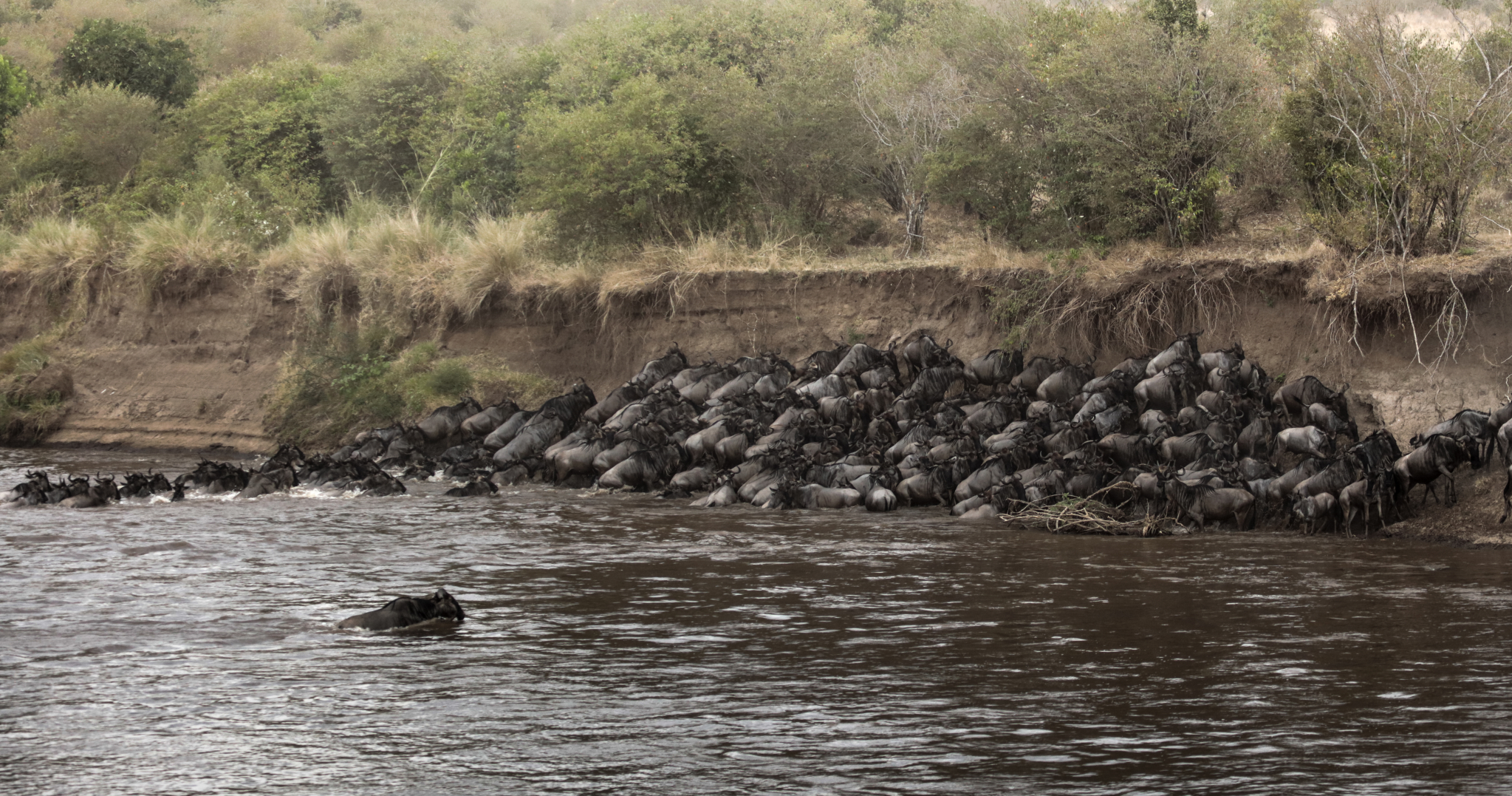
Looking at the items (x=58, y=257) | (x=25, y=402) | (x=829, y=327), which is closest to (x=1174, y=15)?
(x=829, y=327)

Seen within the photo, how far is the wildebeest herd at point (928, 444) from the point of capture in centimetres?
1603

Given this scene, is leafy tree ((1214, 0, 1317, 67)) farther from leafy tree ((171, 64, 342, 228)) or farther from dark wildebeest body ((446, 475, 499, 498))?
leafy tree ((171, 64, 342, 228))

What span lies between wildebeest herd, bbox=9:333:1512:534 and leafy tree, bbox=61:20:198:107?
28.7 meters

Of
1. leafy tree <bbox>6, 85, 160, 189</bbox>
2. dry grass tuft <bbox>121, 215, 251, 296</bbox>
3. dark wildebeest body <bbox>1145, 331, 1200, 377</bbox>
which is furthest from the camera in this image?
leafy tree <bbox>6, 85, 160, 189</bbox>

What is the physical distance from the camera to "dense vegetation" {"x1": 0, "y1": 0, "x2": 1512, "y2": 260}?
68.4ft

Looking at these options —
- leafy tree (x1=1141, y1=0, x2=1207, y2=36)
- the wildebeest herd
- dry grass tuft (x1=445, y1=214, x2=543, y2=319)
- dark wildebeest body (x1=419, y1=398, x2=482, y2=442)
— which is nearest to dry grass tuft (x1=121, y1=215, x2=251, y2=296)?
dry grass tuft (x1=445, y1=214, x2=543, y2=319)

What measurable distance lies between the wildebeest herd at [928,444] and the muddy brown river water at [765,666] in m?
1.04

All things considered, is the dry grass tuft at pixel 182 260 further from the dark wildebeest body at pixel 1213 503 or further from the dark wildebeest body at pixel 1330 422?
the dark wildebeest body at pixel 1330 422

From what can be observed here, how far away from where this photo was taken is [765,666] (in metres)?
10.4

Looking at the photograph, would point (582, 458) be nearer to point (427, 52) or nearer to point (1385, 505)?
point (1385, 505)

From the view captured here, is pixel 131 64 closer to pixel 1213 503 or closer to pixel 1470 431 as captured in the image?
pixel 1213 503

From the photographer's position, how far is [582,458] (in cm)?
2139

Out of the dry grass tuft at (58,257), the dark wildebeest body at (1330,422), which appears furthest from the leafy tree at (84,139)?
the dark wildebeest body at (1330,422)

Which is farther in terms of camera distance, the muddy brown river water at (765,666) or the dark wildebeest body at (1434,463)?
the dark wildebeest body at (1434,463)
